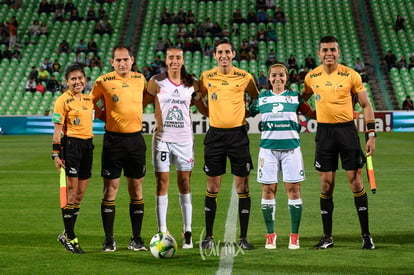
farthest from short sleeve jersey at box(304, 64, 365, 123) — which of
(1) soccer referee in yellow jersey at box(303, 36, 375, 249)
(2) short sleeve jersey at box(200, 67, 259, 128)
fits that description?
(2) short sleeve jersey at box(200, 67, 259, 128)

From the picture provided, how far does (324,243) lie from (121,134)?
2.48 metres

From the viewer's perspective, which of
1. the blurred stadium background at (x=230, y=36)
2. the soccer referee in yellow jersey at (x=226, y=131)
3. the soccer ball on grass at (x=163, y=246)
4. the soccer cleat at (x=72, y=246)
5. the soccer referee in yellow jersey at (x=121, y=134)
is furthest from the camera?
the blurred stadium background at (x=230, y=36)

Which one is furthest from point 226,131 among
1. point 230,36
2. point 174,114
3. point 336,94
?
point 230,36

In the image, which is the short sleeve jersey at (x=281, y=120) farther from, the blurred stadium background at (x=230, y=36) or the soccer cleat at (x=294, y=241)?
the blurred stadium background at (x=230, y=36)

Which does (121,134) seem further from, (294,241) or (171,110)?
(294,241)

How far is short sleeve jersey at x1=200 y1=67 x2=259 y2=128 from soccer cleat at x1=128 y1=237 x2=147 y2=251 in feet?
4.92

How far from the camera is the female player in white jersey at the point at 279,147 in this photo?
815cm

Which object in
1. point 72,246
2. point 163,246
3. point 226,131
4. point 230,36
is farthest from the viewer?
point 230,36

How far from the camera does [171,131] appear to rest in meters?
8.24

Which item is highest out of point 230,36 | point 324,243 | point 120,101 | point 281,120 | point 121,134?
point 230,36

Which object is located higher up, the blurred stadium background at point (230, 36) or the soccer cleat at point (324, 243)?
the blurred stadium background at point (230, 36)

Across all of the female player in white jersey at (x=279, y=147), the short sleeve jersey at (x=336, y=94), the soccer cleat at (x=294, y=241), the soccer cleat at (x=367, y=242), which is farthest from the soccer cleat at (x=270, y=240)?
the short sleeve jersey at (x=336, y=94)

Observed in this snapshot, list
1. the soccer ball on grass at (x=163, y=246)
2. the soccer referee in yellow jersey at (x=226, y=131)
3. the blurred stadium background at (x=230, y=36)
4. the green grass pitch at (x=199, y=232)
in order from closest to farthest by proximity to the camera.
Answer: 1. the green grass pitch at (x=199, y=232)
2. the soccer ball on grass at (x=163, y=246)
3. the soccer referee in yellow jersey at (x=226, y=131)
4. the blurred stadium background at (x=230, y=36)

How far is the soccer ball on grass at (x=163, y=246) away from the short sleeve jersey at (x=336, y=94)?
7.13 feet
